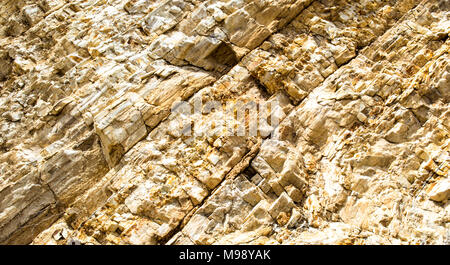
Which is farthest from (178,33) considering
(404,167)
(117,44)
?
(404,167)

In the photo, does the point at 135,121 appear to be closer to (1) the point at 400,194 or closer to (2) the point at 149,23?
(2) the point at 149,23

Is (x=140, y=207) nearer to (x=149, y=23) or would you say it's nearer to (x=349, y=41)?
(x=149, y=23)

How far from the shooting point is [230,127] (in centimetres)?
1111

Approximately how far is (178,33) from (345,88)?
674 cm

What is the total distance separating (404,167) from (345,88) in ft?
10.8

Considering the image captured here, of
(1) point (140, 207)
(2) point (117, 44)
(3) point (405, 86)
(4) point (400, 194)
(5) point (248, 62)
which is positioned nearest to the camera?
Answer: (4) point (400, 194)

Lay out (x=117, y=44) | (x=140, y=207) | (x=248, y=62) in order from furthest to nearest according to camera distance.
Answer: (x=117, y=44), (x=248, y=62), (x=140, y=207)

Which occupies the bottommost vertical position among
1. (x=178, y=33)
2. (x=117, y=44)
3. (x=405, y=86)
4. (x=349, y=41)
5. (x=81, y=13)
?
(x=405, y=86)

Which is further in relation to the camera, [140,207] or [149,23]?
[149,23]

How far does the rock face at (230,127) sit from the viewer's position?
9711 millimetres

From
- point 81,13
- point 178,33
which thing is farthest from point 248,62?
point 81,13

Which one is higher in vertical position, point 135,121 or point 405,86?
point 135,121

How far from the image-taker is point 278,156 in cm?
1059

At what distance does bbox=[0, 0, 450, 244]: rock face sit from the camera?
971 cm
